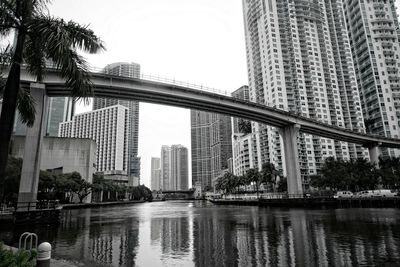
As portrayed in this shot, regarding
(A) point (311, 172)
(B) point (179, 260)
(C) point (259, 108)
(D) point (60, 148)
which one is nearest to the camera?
(B) point (179, 260)

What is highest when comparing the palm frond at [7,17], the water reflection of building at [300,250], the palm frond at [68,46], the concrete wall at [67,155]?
Answer: the concrete wall at [67,155]

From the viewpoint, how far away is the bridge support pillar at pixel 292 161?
65.9 metres

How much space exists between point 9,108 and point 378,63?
540ft

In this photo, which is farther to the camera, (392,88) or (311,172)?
(392,88)

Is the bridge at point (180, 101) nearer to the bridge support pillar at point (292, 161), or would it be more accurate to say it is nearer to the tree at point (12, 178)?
the bridge support pillar at point (292, 161)

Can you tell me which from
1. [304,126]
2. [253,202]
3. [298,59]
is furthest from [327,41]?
[253,202]

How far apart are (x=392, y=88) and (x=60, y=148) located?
496ft

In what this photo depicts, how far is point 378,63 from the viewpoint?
137250mm

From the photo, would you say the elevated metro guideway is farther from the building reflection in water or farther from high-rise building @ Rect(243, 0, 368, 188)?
high-rise building @ Rect(243, 0, 368, 188)

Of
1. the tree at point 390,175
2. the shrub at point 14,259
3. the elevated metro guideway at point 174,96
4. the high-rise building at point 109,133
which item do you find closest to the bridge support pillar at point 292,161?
the elevated metro guideway at point 174,96

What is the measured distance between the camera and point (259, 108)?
6247 cm

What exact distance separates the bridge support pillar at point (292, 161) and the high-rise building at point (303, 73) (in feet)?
188

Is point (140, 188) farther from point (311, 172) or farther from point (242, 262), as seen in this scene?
point (242, 262)

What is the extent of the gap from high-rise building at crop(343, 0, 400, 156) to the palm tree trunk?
486 feet
